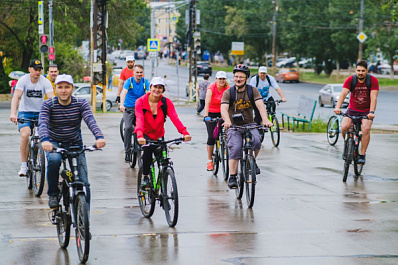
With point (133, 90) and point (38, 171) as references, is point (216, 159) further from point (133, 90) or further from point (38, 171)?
point (38, 171)

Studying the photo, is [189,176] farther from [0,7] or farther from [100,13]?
[0,7]

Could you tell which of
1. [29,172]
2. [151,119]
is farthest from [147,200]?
[29,172]

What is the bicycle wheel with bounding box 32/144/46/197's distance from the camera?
10.7 m

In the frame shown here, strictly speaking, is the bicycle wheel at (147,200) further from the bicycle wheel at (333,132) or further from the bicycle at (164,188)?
the bicycle wheel at (333,132)

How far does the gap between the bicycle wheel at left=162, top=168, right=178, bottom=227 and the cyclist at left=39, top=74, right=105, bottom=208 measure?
1.12 m

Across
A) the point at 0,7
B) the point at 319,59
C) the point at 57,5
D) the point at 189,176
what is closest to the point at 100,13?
the point at 57,5

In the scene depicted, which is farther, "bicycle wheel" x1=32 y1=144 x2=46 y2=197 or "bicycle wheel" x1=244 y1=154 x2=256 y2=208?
"bicycle wheel" x1=32 y1=144 x2=46 y2=197

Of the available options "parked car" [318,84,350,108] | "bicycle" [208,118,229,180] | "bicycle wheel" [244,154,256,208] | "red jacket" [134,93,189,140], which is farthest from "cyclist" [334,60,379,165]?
"parked car" [318,84,350,108]

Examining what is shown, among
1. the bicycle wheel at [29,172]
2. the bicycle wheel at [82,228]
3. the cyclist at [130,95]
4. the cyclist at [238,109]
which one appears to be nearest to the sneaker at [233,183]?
the cyclist at [238,109]

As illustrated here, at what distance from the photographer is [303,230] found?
8.59 m

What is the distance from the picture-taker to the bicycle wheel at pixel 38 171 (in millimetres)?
10727

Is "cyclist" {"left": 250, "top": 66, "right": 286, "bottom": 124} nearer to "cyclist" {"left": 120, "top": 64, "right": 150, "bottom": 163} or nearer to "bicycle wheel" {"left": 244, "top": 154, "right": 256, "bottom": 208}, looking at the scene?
"cyclist" {"left": 120, "top": 64, "right": 150, "bottom": 163}

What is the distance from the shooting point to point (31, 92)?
448 inches

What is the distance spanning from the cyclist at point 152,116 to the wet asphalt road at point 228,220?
773mm
